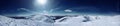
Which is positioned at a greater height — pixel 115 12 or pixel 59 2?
pixel 59 2

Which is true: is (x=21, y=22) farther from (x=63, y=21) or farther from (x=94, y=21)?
(x=94, y=21)

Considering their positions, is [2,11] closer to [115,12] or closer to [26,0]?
[26,0]

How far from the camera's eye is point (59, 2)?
88.3 inches

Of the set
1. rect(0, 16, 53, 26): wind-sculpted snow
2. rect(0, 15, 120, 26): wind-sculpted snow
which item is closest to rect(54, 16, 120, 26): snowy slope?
rect(0, 15, 120, 26): wind-sculpted snow

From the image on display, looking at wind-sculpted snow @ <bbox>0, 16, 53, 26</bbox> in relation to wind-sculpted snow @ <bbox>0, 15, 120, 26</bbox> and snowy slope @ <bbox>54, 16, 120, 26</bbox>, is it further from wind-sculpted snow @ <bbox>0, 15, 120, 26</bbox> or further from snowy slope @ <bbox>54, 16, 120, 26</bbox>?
snowy slope @ <bbox>54, 16, 120, 26</bbox>

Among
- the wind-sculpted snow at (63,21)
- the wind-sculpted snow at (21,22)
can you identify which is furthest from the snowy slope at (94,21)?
the wind-sculpted snow at (21,22)

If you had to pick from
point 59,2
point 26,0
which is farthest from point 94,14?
point 26,0

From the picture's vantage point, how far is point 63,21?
2.18 m

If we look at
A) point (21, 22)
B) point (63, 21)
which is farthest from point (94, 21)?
point (21, 22)

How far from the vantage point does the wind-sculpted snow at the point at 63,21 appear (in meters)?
2.17

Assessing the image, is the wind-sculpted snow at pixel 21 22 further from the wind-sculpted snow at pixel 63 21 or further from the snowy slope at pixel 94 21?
the snowy slope at pixel 94 21

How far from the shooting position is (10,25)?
216cm

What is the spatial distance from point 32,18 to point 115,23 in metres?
0.88

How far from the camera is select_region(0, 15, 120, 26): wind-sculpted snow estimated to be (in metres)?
2.17
